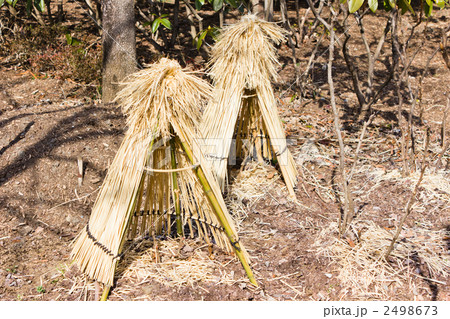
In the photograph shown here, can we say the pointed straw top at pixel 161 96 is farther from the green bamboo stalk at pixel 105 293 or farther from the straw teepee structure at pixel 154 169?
the green bamboo stalk at pixel 105 293

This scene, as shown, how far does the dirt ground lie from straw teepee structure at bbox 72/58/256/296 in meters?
0.22

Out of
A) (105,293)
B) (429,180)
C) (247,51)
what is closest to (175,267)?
(105,293)

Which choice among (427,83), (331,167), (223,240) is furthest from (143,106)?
(427,83)

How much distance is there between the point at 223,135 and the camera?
3.11m

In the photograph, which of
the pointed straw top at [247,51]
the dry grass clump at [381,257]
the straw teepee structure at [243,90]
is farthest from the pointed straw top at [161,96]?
the dry grass clump at [381,257]

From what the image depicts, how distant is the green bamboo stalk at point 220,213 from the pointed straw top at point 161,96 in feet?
0.56

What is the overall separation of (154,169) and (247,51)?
3.72 feet

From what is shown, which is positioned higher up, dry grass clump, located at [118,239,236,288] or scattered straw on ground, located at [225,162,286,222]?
scattered straw on ground, located at [225,162,286,222]

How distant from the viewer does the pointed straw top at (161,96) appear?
82.4 inches

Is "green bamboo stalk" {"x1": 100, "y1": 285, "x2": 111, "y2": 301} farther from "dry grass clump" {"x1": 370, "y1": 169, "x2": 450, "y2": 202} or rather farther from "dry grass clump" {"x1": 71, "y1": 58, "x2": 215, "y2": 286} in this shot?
"dry grass clump" {"x1": 370, "y1": 169, "x2": 450, "y2": 202}

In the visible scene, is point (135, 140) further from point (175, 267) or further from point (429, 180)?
point (429, 180)

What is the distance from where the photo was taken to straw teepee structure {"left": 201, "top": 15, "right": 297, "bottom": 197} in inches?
115

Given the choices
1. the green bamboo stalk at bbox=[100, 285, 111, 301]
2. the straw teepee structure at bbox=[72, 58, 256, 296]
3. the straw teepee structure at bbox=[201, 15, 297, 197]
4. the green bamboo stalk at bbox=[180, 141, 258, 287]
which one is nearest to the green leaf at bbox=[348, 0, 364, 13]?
the straw teepee structure at bbox=[201, 15, 297, 197]

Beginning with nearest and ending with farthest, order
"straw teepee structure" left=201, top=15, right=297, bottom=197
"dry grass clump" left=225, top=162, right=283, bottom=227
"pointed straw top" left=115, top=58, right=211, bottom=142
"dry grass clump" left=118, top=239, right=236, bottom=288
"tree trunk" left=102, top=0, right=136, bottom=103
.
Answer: "pointed straw top" left=115, top=58, right=211, bottom=142, "dry grass clump" left=118, top=239, right=236, bottom=288, "straw teepee structure" left=201, top=15, right=297, bottom=197, "dry grass clump" left=225, top=162, right=283, bottom=227, "tree trunk" left=102, top=0, right=136, bottom=103
